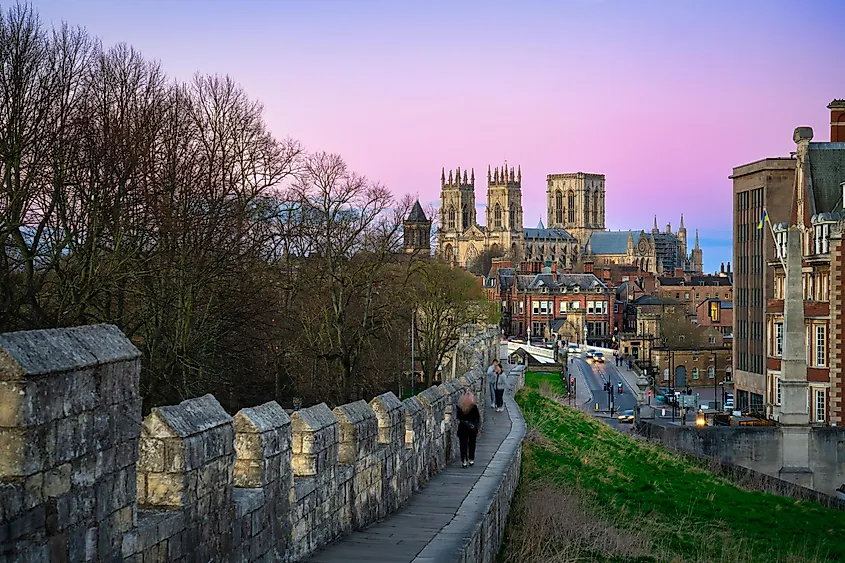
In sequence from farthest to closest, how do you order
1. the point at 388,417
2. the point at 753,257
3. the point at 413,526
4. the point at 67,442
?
1. the point at 753,257
2. the point at 388,417
3. the point at 413,526
4. the point at 67,442

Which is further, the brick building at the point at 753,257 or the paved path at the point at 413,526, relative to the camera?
the brick building at the point at 753,257

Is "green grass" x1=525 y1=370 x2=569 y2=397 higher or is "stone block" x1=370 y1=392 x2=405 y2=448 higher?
"stone block" x1=370 y1=392 x2=405 y2=448

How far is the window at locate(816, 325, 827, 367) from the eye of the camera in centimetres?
4578

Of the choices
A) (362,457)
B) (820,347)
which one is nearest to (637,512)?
(362,457)

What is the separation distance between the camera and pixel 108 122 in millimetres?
25000

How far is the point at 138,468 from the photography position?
668cm

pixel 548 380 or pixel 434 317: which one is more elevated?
pixel 434 317

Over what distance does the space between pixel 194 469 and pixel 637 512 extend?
45.0 ft

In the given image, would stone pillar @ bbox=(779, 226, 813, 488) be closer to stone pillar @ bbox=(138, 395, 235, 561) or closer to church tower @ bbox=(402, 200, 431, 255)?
church tower @ bbox=(402, 200, 431, 255)

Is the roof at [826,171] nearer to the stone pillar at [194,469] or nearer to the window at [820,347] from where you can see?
the window at [820,347]

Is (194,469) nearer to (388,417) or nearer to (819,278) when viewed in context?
(388,417)

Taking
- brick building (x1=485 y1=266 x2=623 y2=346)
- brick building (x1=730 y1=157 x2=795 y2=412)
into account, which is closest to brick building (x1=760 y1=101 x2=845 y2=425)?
brick building (x1=730 y1=157 x2=795 y2=412)

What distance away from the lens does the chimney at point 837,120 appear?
2264 inches

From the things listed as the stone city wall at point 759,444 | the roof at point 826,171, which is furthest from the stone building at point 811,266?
the stone city wall at point 759,444
